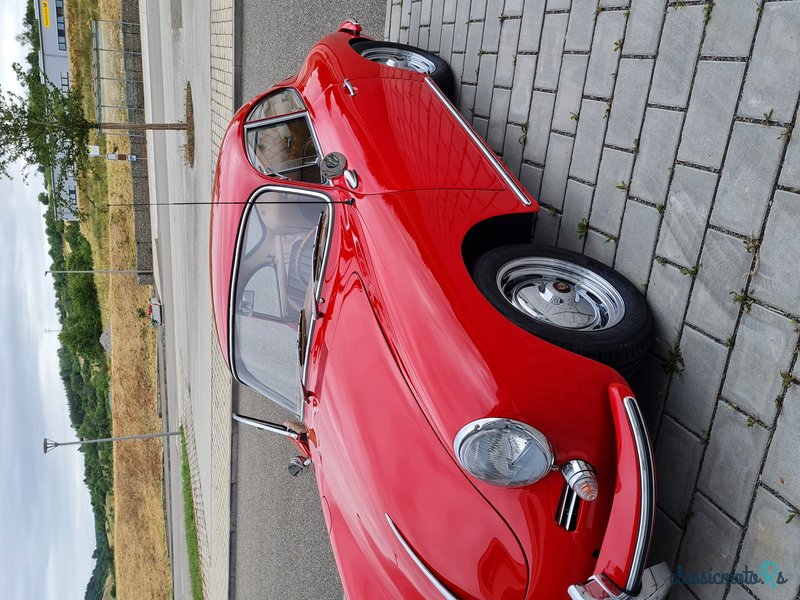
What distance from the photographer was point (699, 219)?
2.88 m

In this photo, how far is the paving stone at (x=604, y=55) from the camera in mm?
3355

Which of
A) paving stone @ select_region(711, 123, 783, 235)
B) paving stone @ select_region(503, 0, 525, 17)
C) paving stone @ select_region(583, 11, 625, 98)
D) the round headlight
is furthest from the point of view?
paving stone @ select_region(503, 0, 525, 17)

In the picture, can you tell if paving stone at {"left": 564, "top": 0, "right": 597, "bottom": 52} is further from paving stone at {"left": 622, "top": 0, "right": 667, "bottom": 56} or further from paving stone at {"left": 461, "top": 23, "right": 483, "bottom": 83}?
paving stone at {"left": 461, "top": 23, "right": 483, "bottom": 83}

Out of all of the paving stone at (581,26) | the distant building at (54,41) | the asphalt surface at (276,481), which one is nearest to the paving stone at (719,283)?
the paving stone at (581,26)

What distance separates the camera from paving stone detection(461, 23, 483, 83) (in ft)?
14.9

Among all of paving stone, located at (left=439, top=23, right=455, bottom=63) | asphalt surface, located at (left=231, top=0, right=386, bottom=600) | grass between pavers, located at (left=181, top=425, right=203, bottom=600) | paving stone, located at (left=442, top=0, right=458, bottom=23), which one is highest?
paving stone, located at (left=442, top=0, right=458, bottom=23)

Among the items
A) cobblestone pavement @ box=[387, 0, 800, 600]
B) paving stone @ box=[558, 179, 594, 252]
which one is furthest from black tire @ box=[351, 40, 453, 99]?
paving stone @ box=[558, 179, 594, 252]

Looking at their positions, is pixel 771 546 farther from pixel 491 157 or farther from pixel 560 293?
pixel 491 157

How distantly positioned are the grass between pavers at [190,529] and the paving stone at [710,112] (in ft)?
35.5

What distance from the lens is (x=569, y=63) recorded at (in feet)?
12.1

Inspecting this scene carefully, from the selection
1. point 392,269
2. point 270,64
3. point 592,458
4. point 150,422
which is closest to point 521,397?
point 592,458

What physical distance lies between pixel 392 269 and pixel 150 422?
17919 mm

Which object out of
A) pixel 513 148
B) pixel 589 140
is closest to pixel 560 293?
pixel 589 140

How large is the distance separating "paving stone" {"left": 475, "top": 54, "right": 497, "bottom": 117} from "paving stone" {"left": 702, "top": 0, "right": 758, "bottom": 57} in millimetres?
1761
